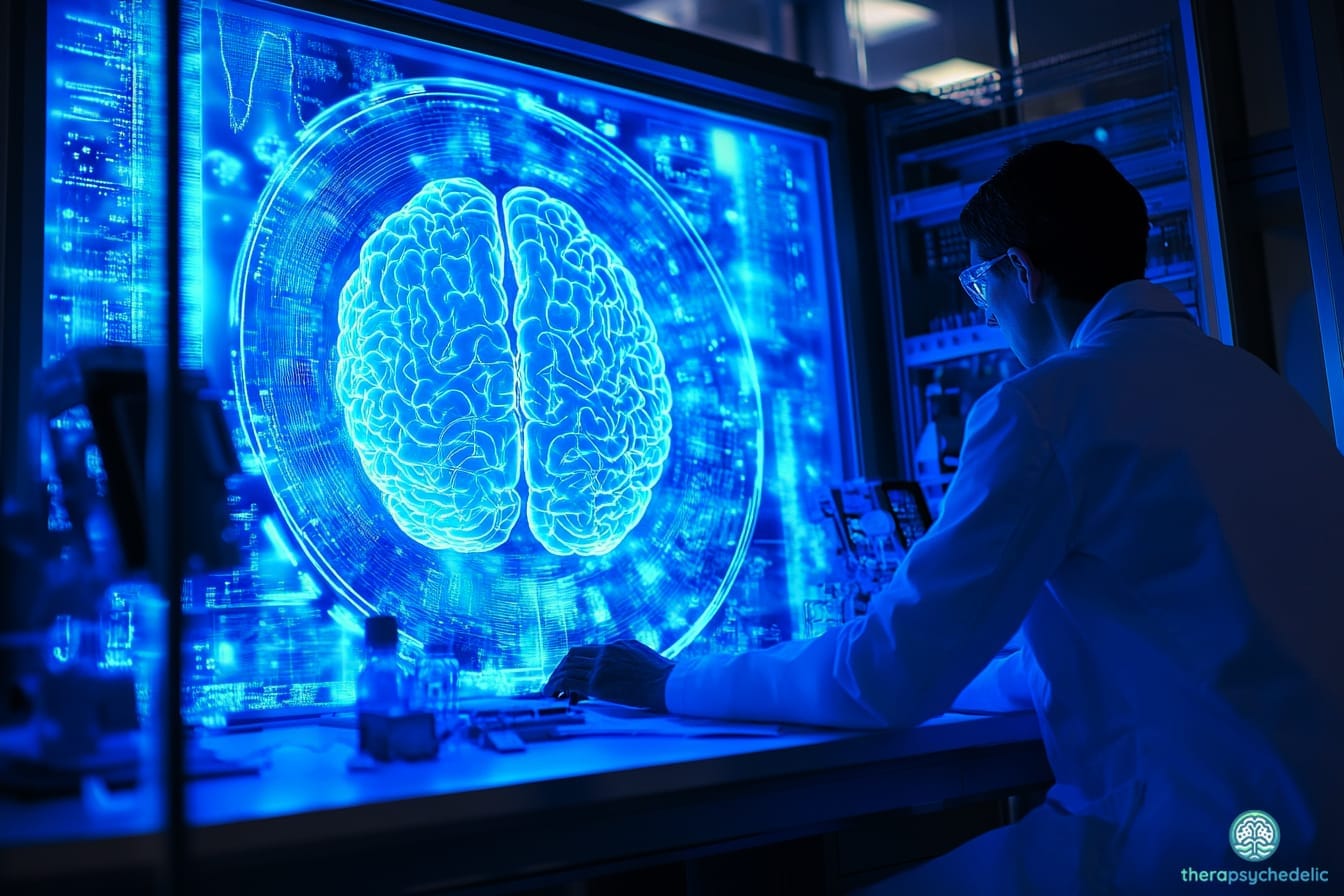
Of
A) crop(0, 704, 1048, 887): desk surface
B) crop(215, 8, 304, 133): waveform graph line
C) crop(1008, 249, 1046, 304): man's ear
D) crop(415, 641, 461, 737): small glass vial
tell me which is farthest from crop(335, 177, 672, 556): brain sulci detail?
crop(1008, 249, 1046, 304): man's ear

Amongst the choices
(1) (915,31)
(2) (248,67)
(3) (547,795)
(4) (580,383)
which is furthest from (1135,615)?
(1) (915,31)

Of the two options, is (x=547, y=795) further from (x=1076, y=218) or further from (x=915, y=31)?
(x=915, y=31)

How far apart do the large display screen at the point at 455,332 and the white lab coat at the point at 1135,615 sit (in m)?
0.85

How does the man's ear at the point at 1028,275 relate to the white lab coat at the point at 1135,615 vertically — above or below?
above

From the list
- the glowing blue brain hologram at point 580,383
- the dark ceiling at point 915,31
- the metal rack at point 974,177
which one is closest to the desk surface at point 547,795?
the glowing blue brain hologram at point 580,383

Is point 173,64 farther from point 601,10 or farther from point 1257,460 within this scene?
point 601,10

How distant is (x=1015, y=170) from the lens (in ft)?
5.40

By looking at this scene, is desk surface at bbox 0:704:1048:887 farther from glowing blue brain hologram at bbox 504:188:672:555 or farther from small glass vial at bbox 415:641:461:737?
glowing blue brain hologram at bbox 504:188:672:555

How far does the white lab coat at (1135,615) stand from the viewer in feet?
4.16

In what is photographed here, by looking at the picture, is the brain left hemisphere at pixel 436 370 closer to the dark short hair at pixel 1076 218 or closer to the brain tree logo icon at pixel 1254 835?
the dark short hair at pixel 1076 218

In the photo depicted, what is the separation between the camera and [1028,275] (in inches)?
65.0

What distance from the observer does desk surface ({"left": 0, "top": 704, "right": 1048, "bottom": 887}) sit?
38.8 inches

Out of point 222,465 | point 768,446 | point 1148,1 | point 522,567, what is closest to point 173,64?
point 222,465

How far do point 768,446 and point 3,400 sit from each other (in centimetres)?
147
